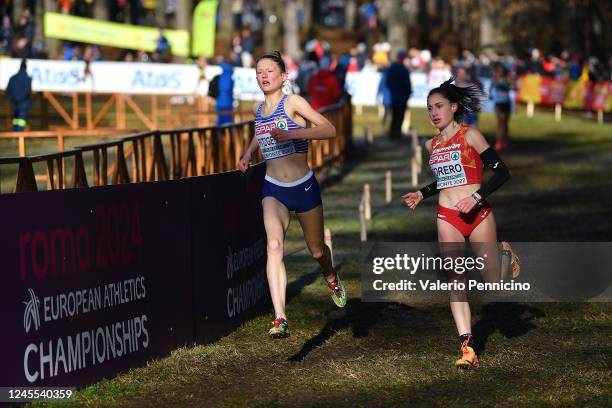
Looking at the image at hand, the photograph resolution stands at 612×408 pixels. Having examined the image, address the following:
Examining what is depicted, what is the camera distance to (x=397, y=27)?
5638 centimetres

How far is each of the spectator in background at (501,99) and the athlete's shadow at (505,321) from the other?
18.9m

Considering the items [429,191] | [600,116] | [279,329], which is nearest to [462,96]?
[429,191]

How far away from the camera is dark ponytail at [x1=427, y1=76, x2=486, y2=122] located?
9234mm

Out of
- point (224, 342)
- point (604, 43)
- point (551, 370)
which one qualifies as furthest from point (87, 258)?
point (604, 43)

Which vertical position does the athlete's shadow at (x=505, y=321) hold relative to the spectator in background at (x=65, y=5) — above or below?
below

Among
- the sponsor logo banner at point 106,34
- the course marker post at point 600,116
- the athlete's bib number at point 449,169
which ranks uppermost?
the athlete's bib number at point 449,169

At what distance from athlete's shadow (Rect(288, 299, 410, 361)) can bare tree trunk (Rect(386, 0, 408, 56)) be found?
44.1m

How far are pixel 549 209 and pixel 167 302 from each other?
11328 millimetres

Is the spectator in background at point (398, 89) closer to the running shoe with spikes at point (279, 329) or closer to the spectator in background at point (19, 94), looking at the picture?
the spectator in background at point (19, 94)

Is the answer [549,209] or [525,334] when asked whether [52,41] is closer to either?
[549,209]

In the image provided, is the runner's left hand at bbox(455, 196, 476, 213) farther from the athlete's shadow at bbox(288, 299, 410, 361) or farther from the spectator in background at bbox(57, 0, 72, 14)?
the spectator in background at bbox(57, 0, 72, 14)

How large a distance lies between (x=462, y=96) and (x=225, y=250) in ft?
7.82

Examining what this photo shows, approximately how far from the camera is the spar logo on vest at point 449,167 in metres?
9.18

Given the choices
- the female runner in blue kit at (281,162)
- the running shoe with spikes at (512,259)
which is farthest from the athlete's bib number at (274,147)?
the running shoe with spikes at (512,259)
